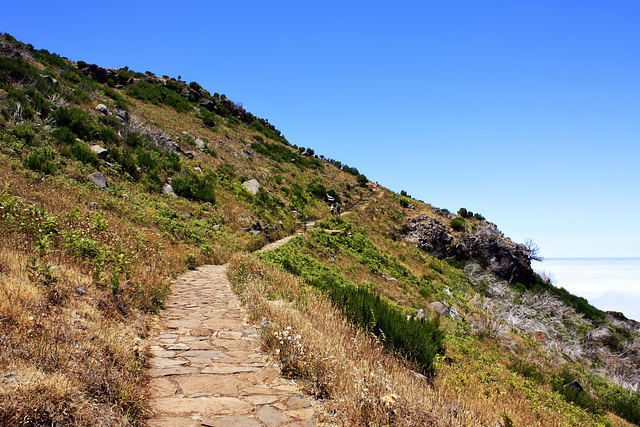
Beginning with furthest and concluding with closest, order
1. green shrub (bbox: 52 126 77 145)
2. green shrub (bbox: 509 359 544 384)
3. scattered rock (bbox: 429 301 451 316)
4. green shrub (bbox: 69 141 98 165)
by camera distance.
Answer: scattered rock (bbox: 429 301 451 316)
green shrub (bbox: 52 126 77 145)
green shrub (bbox: 69 141 98 165)
green shrub (bbox: 509 359 544 384)

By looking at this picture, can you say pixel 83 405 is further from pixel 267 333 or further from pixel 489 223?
pixel 489 223

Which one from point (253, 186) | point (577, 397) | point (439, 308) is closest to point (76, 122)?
point (253, 186)

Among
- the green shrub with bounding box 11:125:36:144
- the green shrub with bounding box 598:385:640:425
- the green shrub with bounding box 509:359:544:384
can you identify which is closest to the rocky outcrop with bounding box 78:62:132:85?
the green shrub with bounding box 11:125:36:144

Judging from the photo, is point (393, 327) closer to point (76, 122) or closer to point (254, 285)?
point (254, 285)

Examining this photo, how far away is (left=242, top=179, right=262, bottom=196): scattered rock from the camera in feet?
81.3

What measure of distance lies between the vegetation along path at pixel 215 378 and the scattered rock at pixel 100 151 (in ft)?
39.2

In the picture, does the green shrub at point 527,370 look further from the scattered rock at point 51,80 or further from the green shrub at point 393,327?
the scattered rock at point 51,80

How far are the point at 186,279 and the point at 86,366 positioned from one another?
708cm

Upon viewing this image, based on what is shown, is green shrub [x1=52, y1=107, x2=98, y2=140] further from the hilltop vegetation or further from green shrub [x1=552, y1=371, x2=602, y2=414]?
green shrub [x1=552, y1=371, x2=602, y2=414]

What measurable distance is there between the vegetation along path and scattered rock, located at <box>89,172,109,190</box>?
903 centimetres

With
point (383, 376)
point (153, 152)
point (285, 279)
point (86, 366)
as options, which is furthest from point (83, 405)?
point (153, 152)

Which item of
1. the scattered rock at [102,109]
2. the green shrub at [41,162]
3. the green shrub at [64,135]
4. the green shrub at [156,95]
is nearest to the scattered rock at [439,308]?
the green shrub at [41,162]

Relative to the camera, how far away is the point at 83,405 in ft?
8.58

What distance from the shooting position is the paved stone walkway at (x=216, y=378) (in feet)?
10.6
